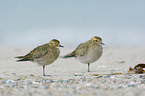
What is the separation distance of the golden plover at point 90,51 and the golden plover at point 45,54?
99cm

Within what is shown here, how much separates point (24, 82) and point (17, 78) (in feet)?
2.00

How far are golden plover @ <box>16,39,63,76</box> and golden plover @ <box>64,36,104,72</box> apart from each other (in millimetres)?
994

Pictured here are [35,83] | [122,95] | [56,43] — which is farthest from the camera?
[56,43]

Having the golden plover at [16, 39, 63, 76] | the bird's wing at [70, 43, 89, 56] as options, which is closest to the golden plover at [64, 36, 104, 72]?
the bird's wing at [70, 43, 89, 56]

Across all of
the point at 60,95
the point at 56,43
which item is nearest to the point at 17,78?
the point at 56,43

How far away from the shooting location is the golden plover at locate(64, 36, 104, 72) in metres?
8.86

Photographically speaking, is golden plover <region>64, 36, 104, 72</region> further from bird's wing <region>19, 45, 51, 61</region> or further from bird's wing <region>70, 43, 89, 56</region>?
bird's wing <region>19, 45, 51, 61</region>

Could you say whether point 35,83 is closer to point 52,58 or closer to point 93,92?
point 52,58

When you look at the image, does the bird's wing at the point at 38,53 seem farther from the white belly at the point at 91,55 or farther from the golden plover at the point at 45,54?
the white belly at the point at 91,55

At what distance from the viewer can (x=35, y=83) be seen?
703cm

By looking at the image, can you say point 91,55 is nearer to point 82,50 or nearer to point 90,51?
point 90,51

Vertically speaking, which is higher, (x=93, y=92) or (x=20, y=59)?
(x=20, y=59)

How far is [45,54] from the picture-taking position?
320 inches

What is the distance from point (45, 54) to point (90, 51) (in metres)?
1.68
